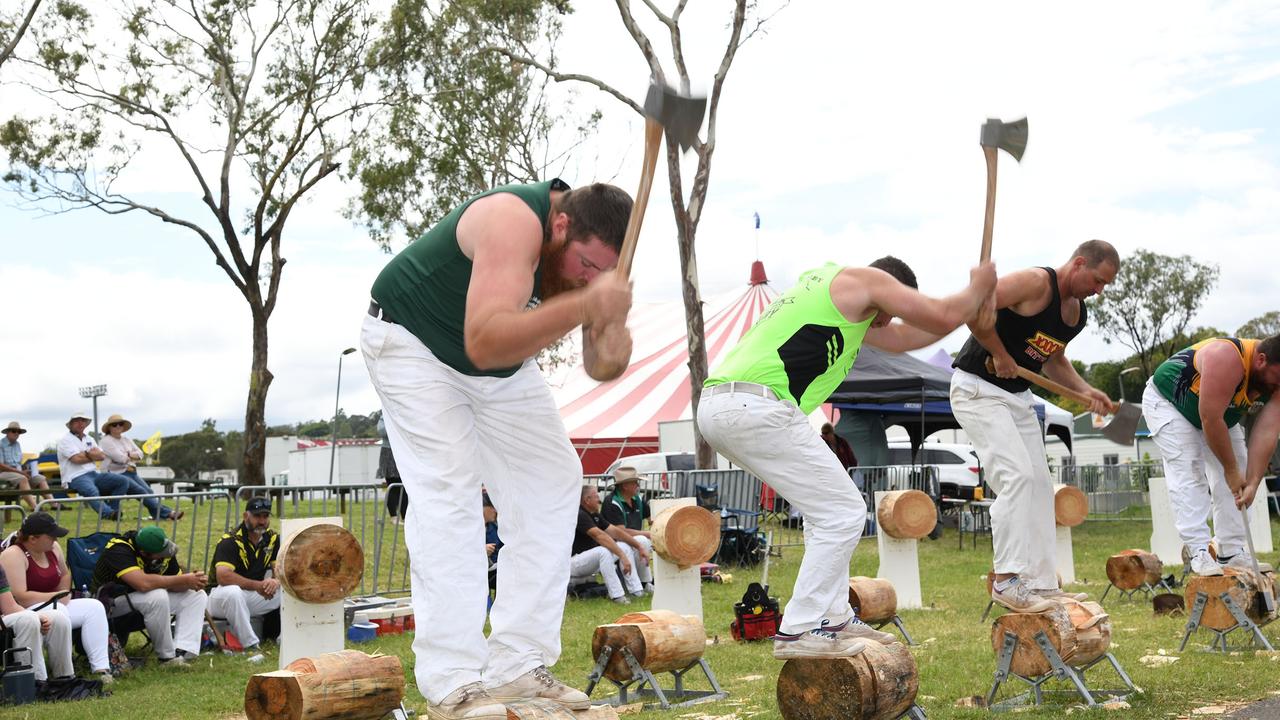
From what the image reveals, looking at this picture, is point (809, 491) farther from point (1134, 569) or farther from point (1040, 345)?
point (1134, 569)

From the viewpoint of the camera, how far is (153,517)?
12.8 metres

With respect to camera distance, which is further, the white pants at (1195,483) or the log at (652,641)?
the white pants at (1195,483)

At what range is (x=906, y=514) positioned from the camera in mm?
8930

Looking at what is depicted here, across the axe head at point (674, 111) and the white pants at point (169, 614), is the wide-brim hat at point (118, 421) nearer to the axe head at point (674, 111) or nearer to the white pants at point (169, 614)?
the white pants at point (169, 614)

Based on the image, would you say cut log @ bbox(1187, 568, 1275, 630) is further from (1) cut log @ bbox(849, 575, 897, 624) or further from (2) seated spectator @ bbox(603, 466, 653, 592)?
(2) seated spectator @ bbox(603, 466, 653, 592)

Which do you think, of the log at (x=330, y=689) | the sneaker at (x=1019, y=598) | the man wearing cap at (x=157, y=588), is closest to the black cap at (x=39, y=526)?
the man wearing cap at (x=157, y=588)

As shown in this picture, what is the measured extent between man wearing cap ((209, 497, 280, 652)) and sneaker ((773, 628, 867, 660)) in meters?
4.91

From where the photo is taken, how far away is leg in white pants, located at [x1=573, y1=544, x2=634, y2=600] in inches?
415

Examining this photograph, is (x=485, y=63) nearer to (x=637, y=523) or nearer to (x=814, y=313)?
(x=637, y=523)

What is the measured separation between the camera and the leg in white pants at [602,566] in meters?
10.5

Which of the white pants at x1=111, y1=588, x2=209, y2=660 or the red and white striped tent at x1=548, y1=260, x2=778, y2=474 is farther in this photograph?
the red and white striped tent at x1=548, y1=260, x2=778, y2=474

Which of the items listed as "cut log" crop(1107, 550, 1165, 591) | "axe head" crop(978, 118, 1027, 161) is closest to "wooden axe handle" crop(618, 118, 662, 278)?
"axe head" crop(978, 118, 1027, 161)

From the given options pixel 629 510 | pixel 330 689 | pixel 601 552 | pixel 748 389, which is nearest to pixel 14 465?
pixel 629 510

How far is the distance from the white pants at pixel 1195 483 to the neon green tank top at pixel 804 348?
3.22m
